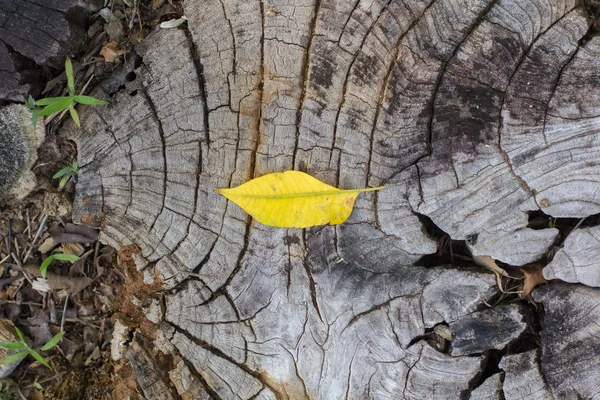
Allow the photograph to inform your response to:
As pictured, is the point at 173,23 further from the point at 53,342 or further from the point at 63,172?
the point at 53,342

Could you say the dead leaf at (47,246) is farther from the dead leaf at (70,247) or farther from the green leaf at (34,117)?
the green leaf at (34,117)

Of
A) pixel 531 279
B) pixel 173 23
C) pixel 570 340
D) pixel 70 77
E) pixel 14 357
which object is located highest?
pixel 173 23

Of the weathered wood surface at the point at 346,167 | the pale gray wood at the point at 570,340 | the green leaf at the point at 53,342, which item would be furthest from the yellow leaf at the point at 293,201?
the green leaf at the point at 53,342

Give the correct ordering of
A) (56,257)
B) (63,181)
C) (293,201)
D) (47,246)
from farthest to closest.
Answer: (47,246) → (56,257) → (63,181) → (293,201)

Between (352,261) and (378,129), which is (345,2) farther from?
(352,261)

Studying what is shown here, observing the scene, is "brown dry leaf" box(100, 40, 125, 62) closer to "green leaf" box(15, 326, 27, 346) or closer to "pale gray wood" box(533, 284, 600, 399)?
"green leaf" box(15, 326, 27, 346)

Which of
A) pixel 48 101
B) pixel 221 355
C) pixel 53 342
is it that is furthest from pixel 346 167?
pixel 53 342

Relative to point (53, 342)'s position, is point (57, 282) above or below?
above

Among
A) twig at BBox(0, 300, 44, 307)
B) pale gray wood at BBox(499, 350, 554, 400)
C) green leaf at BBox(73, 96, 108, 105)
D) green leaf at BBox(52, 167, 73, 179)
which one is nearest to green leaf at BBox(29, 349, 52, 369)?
Answer: twig at BBox(0, 300, 44, 307)
